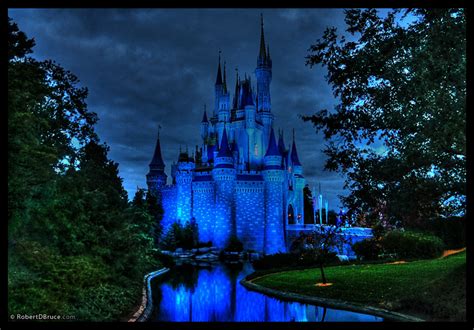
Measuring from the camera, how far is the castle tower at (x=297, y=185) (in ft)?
184

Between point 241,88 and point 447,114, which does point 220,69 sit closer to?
point 241,88

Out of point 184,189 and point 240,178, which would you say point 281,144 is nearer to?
point 240,178

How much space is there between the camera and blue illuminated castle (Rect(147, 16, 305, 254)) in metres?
49.0

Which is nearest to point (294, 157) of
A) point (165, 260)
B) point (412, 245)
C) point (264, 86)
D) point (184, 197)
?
point (264, 86)

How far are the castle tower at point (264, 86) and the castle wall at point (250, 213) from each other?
9724 mm

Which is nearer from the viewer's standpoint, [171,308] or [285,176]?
[171,308]

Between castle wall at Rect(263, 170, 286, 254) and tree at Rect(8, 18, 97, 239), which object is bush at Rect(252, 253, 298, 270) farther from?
castle wall at Rect(263, 170, 286, 254)

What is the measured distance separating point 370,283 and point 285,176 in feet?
126

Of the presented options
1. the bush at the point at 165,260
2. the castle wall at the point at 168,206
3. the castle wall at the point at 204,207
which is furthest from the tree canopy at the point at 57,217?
the castle wall at the point at 168,206

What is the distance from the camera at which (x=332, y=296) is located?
12172 mm

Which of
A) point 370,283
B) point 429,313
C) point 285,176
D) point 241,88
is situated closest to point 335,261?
point 370,283

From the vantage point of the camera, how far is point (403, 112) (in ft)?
30.6

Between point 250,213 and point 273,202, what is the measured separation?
→ 2999 millimetres

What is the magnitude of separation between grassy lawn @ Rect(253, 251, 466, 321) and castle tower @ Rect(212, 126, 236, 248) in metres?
29.3
